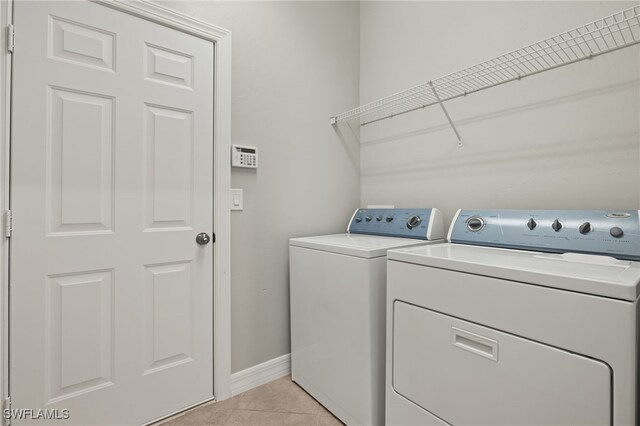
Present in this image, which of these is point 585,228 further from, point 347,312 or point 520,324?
point 347,312

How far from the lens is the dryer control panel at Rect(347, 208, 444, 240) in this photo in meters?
1.64

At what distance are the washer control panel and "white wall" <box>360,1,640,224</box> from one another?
0.72ft

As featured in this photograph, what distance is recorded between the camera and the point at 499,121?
156cm

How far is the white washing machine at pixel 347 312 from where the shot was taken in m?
1.31

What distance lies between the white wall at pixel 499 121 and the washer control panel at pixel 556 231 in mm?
218

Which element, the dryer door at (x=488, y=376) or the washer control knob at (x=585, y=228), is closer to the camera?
the dryer door at (x=488, y=376)

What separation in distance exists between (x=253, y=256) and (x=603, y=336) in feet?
4.96

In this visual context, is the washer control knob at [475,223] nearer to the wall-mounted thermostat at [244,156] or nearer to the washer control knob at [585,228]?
the washer control knob at [585,228]

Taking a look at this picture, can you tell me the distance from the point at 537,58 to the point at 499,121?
30 centimetres

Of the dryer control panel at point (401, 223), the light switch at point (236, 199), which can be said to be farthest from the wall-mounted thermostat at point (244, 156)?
the dryer control panel at point (401, 223)

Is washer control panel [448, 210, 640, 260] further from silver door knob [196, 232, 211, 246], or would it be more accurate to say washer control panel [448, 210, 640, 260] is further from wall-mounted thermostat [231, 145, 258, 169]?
silver door knob [196, 232, 211, 246]

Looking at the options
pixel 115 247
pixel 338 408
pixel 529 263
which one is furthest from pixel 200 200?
pixel 529 263

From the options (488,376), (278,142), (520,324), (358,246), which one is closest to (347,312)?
(358,246)

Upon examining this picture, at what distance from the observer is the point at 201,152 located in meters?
1.60
